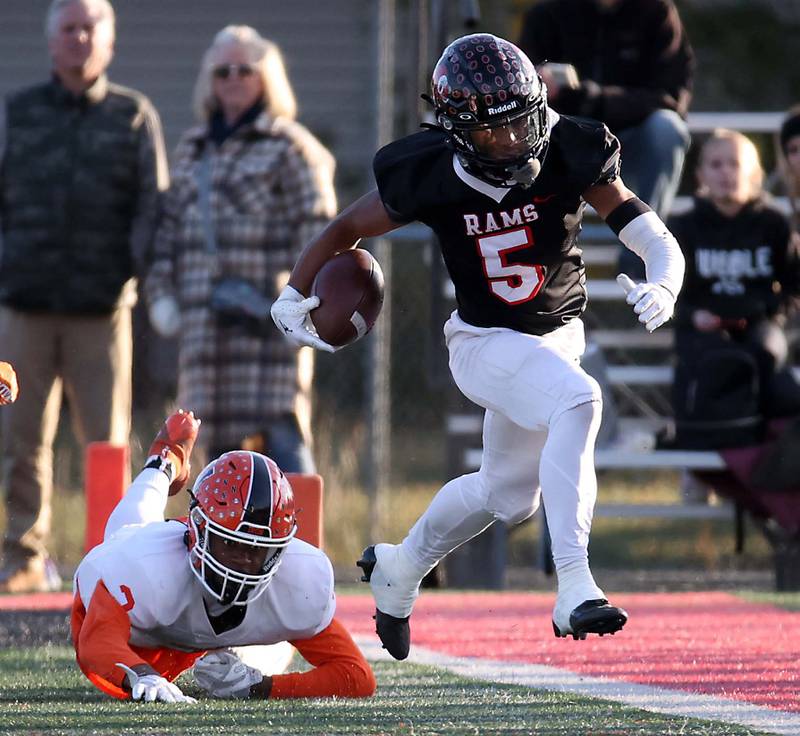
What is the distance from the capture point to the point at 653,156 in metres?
7.14

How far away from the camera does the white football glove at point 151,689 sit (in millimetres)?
3854

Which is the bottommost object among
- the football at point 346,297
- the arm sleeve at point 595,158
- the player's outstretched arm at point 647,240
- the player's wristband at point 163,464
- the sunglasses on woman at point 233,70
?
the player's wristband at point 163,464

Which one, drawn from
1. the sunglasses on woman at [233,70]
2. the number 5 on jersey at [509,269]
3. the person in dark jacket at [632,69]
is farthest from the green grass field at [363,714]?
the person in dark jacket at [632,69]

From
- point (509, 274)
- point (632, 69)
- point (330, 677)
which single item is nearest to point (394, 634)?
point (330, 677)

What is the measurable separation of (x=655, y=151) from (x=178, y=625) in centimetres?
378

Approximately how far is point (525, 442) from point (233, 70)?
2.97 meters

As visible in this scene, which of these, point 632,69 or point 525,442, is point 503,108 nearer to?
point 525,442

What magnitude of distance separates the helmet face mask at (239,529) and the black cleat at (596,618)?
71 cm

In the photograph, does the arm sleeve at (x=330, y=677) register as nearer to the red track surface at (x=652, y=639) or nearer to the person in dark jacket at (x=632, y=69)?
the red track surface at (x=652, y=639)

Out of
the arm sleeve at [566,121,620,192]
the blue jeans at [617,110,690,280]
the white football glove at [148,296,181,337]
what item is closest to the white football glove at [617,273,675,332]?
the arm sleeve at [566,121,620,192]

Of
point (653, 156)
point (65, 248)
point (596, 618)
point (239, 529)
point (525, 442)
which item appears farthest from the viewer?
point (653, 156)

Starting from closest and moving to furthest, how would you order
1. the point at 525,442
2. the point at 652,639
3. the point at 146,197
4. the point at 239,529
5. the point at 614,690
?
the point at 239,529, the point at 614,690, the point at 525,442, the point at 652,639, the point at 146,197

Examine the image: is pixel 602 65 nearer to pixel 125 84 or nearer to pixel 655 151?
pixel 655 151

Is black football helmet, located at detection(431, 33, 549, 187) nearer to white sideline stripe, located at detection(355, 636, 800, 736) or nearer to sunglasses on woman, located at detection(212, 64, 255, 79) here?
white sideline stripe, located at detection(355, 636, 800, 736)
